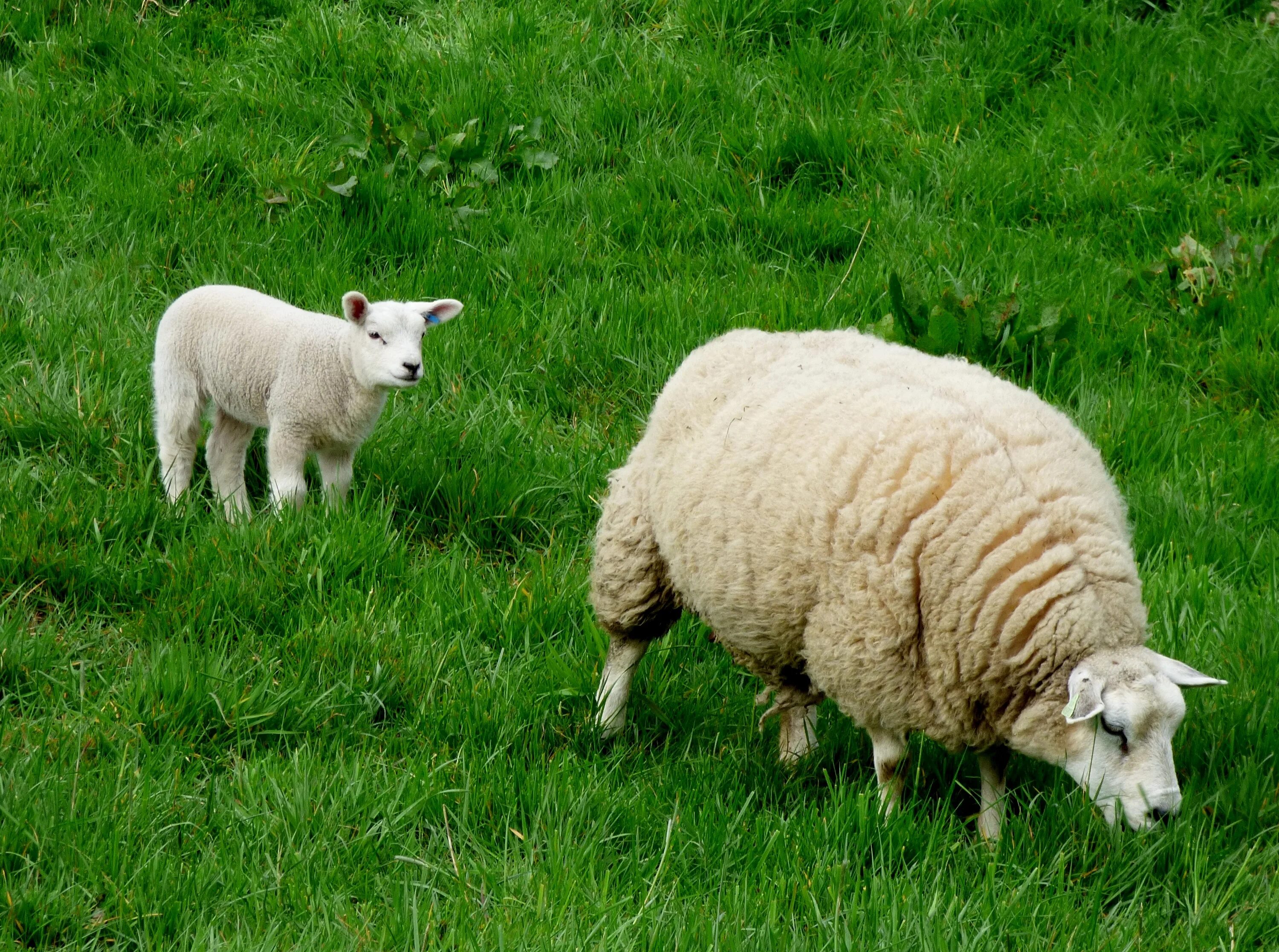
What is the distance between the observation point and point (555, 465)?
464 cm

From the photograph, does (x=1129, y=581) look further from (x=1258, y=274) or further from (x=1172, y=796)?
(x=1258, y=274)

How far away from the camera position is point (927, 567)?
121 inches

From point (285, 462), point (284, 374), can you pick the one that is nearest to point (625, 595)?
point (285, 462)

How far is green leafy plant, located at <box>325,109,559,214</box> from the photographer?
582 cm

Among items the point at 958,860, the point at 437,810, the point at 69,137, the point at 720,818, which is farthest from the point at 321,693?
the point at 69,137

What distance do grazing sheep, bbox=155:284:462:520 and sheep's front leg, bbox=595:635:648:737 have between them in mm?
1167

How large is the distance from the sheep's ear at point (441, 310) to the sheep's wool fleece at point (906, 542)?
1386mm

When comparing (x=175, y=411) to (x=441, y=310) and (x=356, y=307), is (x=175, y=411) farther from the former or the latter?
(x=441, y=310)

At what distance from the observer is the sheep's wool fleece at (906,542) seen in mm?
3029

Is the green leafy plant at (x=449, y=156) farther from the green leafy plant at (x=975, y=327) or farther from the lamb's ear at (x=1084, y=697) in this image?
the lamb's ear at (x=1084, y=697)

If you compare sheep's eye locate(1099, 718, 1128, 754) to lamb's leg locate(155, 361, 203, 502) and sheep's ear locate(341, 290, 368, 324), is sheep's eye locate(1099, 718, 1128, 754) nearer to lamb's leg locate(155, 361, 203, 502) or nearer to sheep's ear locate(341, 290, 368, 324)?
sheep's ear locate(341, 290, 368, 324)

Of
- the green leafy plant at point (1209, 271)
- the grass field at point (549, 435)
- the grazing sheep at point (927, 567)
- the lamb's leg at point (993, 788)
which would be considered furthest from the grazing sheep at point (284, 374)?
the green leafy plant at point (1209, 271)

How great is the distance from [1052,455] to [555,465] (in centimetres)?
193

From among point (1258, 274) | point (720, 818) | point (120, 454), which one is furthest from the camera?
point (1258, 274)
